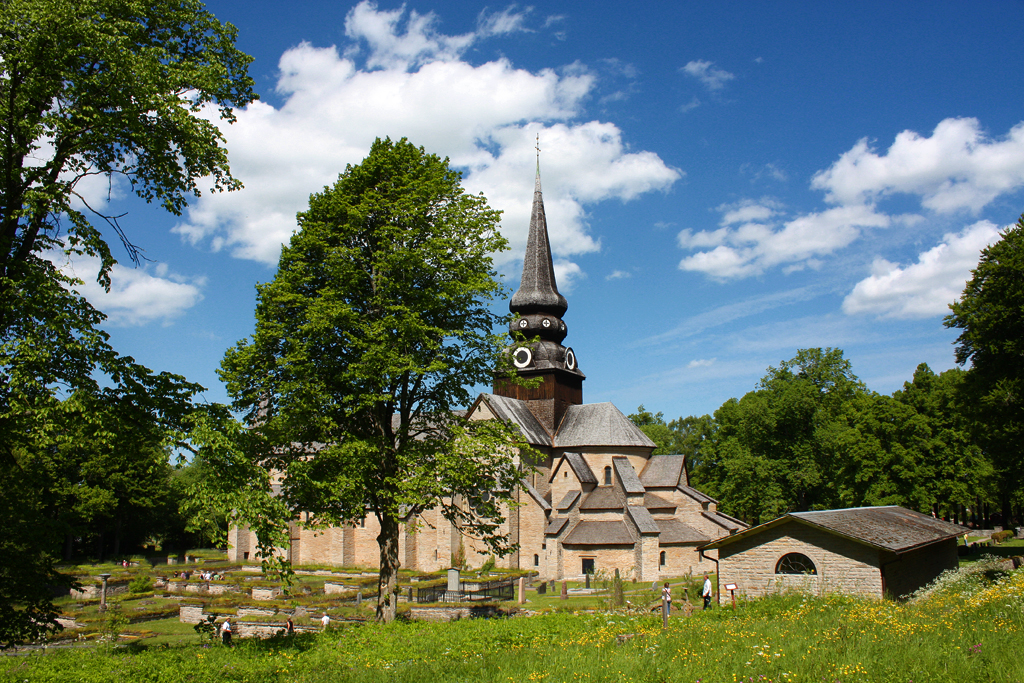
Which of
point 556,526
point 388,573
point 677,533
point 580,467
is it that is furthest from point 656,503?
point 388,573

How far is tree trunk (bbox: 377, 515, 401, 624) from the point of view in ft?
55.0

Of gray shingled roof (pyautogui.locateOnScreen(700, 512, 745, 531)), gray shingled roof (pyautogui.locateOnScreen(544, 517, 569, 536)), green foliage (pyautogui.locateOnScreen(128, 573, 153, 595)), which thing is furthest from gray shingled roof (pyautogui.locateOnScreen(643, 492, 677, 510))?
green foliage (pyautogui.locateOnScreen(128, 573, 153, 595))

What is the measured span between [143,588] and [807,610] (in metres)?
34.8

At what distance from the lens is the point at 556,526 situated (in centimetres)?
3762

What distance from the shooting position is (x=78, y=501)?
48875mm

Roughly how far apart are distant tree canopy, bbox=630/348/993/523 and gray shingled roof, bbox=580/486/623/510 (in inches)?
444

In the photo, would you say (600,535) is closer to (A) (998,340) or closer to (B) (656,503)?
(B) (656,503)

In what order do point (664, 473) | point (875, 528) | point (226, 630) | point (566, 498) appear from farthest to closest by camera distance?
point (664, 473) < point (566, 498) < point (875, 528) < point (226, 630)

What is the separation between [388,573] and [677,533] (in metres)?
25.3

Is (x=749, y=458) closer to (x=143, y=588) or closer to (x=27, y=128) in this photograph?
(x=143, y=588)

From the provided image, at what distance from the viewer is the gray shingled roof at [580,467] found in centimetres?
4000

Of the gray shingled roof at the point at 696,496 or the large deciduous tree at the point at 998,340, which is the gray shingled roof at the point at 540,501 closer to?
the gray shingled roof at the point at 696,496

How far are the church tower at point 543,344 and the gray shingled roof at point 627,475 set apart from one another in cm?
491

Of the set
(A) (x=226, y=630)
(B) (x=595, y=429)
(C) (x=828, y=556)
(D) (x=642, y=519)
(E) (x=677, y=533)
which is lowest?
(A) (x=226, y=630)
